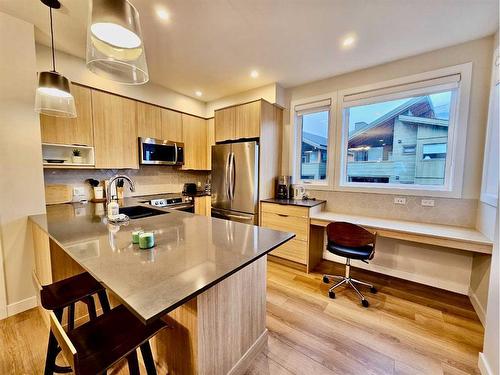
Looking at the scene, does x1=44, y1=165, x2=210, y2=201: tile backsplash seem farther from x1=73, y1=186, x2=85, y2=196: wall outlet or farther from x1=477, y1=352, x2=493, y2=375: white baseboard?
x1=477, y1=352, x2=493, y2=375: white baseboard

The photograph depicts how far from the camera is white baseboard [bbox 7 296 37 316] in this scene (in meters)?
1.99

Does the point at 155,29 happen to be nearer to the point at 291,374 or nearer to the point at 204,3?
the point at 204,3

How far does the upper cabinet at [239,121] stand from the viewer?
3122mm

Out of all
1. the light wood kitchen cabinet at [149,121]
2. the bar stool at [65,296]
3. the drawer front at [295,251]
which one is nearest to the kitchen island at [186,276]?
the bar stool at [65,296]

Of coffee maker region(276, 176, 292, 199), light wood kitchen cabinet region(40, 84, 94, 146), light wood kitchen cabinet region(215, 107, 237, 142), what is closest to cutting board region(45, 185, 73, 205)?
light wood kitchen cabinet region(40, 84, 94, 146)

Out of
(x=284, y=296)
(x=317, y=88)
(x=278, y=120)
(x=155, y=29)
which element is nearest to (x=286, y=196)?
(x=278, y=120)

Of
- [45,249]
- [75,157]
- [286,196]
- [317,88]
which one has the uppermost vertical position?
[317,88]

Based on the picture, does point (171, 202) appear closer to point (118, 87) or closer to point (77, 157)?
point (77, 157)

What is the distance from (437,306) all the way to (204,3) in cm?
A: 365

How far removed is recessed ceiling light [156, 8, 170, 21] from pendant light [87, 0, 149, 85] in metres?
0.85

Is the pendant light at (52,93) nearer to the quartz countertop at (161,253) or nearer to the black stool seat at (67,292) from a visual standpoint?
the quartz countertop at (161,253)

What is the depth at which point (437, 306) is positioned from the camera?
2.16 m

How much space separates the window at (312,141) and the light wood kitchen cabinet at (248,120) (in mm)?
762

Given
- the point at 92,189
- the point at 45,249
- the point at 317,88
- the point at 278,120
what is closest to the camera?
the point at 45,249
